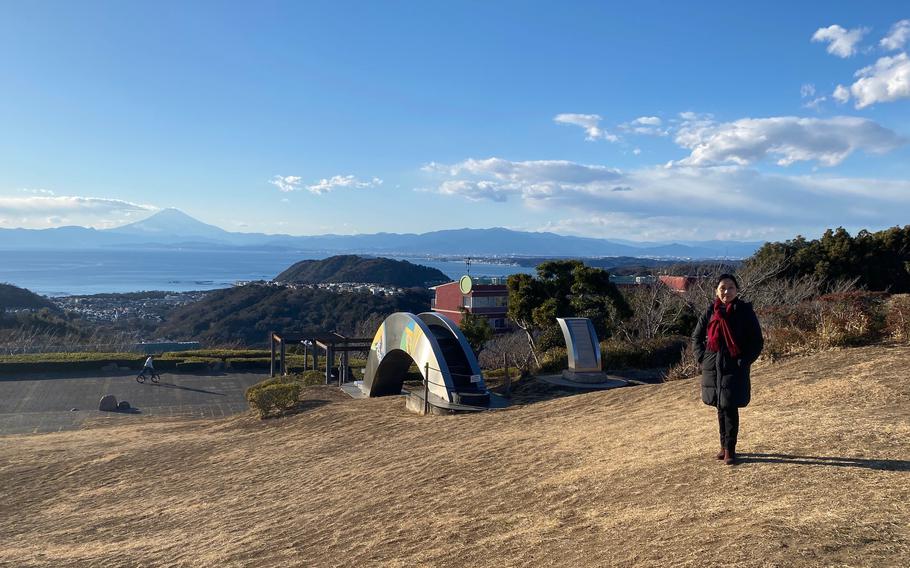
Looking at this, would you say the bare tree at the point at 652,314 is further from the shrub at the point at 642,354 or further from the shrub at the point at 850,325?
the shrub at the point at 850,325

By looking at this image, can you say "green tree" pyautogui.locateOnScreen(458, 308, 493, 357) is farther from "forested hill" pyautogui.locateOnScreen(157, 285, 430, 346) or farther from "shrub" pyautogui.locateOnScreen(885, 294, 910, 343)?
"forested hill" pyautogui.locateOnScreen(157, 285, 430, 346)

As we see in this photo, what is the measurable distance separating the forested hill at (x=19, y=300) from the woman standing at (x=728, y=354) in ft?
226

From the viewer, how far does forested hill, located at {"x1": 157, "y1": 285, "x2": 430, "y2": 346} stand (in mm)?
50219

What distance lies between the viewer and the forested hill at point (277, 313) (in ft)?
165

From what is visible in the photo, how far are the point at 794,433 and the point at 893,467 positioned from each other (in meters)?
1.29

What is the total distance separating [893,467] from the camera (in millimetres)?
4902

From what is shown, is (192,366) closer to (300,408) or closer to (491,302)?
(300,408)

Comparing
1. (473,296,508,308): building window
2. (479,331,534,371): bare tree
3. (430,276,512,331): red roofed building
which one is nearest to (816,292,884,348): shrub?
(479,331,534,371): bare tree

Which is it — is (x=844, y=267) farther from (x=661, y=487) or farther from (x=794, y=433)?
(x=661, y=487)

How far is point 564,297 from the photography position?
23406 mm

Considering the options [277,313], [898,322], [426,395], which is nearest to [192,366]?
[426,395]

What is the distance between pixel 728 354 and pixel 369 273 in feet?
259

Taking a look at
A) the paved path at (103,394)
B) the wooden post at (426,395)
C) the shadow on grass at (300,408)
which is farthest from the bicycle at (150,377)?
the wooden post at (426,395)

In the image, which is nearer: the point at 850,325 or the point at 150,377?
the point at 850,325
